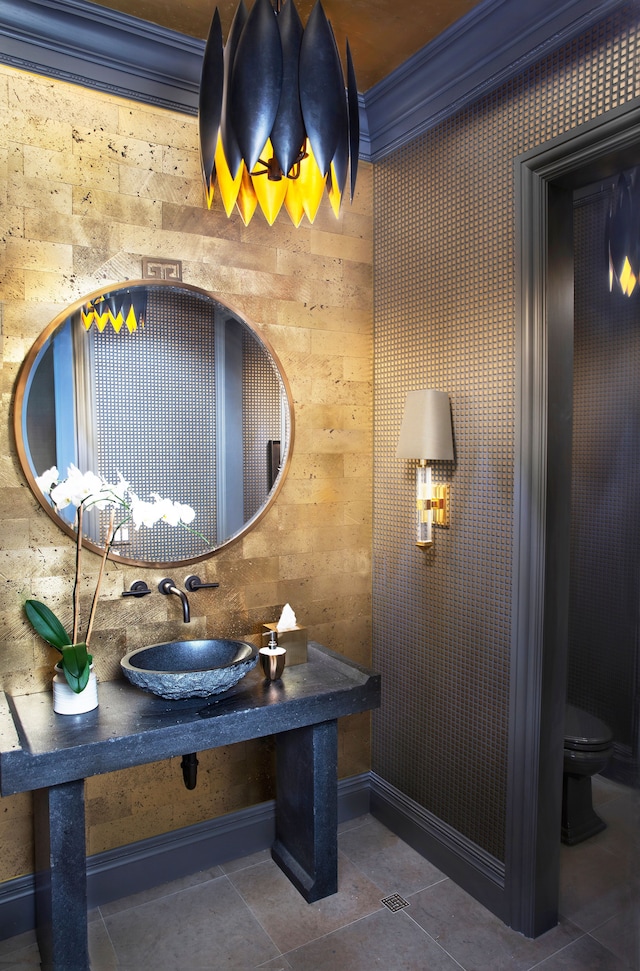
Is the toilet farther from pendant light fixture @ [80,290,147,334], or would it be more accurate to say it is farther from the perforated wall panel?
pendant light fixture @ [80,290,147,334]

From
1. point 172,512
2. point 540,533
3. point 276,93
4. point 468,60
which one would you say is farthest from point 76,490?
point 468,60

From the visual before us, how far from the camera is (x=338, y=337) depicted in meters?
2.89

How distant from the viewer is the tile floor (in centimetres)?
212

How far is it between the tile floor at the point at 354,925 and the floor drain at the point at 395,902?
2 cm

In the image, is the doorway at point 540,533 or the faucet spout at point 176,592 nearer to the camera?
the doorway at point 540,533

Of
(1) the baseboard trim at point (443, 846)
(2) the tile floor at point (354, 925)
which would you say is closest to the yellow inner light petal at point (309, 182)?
(2) the tile floor at point (354, 925)

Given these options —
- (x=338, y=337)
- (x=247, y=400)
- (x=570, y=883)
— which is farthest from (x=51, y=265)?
(x=570, y=883)

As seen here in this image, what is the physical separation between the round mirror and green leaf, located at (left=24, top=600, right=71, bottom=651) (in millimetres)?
305

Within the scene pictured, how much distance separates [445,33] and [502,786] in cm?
267

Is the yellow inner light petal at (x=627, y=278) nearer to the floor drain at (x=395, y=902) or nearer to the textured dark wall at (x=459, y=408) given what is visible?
the textured dark wall at (x=459, y=408)

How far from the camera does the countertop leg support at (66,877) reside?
1.88 metres

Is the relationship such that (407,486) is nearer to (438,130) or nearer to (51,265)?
(438,130)

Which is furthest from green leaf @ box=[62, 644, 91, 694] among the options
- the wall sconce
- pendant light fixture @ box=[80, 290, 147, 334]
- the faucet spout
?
the wall sconce

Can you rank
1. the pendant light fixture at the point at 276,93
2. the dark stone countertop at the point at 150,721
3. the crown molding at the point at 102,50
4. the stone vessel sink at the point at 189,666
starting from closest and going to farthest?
the pendant light fixture at the point at 276,93, the dark stone countertop at the point at 150,721, the stone vessel sink at the point at 189,666, the crown molding at the point at 102,50
